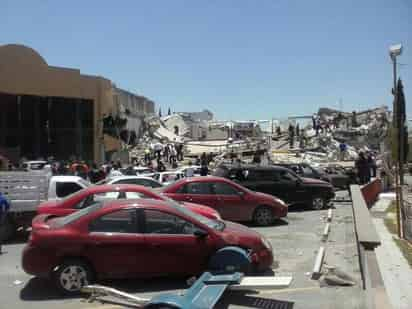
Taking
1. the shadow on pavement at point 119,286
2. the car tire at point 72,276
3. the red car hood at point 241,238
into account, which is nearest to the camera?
the car tire at point 72,276

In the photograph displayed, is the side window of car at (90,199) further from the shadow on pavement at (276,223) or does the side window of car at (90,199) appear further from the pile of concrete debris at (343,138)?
the pile of concrete debris at (343,138)

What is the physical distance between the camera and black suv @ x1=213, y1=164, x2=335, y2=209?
1619 centimetres

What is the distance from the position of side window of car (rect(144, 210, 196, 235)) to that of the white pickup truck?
5.31 metres

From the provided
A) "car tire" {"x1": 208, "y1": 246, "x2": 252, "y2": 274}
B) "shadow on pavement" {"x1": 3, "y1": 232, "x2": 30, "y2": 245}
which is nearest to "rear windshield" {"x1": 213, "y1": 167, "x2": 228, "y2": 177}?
"shadow on pavement" {"x1": 3, "y1": 232, "x2": 30, "y2": 245}

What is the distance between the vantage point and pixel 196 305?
5.66 m

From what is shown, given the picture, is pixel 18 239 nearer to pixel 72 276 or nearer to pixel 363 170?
pixel 72 276

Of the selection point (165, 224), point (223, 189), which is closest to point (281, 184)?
point (223, 189)

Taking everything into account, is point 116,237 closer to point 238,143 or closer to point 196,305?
point 196,305

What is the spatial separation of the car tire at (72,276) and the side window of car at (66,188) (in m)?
5.28

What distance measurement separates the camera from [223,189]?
13219 mm

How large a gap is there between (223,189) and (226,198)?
0.28m

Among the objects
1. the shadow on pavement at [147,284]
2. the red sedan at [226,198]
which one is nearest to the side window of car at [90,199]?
the shadow on pavement at [147,284]

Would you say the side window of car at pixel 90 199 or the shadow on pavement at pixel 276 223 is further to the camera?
the shadow on pavement at pixel 276 223

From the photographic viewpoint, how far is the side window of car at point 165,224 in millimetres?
7285
